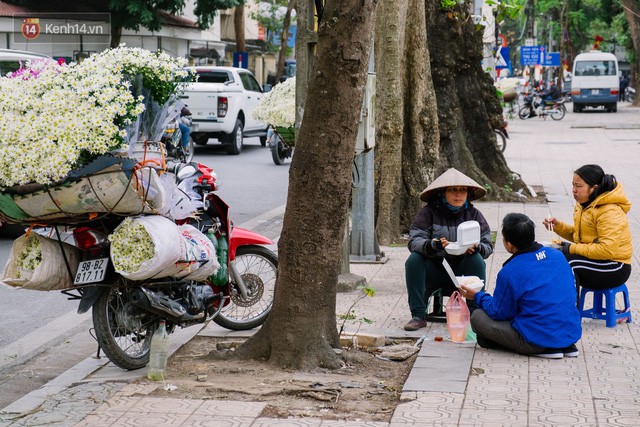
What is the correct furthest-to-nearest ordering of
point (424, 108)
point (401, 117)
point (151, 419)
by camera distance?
point (424, 108), point (401, 117), point (151, 419)

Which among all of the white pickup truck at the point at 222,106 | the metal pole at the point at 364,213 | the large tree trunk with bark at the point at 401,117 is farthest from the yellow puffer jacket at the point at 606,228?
the white pickup truck at the point at 222,106

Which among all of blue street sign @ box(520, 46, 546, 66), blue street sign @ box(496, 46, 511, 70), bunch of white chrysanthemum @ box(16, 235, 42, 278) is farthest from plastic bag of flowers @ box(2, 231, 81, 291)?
blue street sign @ box(520, 46, 546, 66)

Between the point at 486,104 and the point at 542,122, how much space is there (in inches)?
1067

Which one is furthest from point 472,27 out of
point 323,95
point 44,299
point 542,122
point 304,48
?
point 542,122

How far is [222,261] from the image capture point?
725 centimetres

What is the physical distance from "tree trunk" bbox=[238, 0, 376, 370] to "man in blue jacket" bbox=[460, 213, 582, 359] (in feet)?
3.58

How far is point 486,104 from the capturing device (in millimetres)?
17562

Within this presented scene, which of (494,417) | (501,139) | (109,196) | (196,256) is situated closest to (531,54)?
(501,139)

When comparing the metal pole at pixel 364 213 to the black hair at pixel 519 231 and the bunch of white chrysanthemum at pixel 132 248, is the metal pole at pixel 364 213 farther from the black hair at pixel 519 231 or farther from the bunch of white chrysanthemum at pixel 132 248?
the bunch of white chrysanthemum at pixel 132 248

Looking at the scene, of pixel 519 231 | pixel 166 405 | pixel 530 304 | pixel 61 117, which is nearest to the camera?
pixel 166 405

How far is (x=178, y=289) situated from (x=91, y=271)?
2.35ft

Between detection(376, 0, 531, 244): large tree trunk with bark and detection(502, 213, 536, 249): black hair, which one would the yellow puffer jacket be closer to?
detection(502, 213, 536, 249): black hair

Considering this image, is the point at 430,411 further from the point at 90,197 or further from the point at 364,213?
the point at 364,213

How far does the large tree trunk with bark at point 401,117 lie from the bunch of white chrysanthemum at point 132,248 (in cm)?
599
